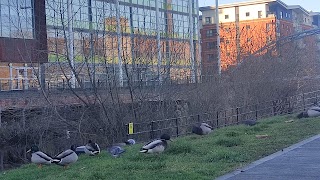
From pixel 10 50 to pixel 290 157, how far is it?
3345cm

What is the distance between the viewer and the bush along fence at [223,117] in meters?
21.2

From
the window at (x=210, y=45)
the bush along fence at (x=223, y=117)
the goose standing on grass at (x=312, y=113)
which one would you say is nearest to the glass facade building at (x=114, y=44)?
the bush along fence at (x=223, y=117)

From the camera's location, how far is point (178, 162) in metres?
12.2

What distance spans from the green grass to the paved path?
0.39 meters

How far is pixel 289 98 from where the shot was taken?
32.4m

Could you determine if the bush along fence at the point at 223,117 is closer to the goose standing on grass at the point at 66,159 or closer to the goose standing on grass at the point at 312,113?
the goose standing on grass at the point at 312,113

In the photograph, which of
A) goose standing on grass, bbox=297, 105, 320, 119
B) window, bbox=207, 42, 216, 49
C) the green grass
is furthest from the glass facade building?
window, bbox=207, 42, 216, 49

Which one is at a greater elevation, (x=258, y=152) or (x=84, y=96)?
(x=84, y=96)

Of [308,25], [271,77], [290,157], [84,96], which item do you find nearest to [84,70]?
[84,96]

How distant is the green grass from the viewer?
10.8 meters

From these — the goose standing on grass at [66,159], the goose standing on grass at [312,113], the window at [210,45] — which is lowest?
the goose standing on grass at [66,159]

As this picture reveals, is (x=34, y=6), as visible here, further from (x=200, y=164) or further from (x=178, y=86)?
(x=200, y=164)

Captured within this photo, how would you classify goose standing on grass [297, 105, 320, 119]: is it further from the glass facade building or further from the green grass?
the green grass

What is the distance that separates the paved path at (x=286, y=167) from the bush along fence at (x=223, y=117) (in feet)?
25.2
